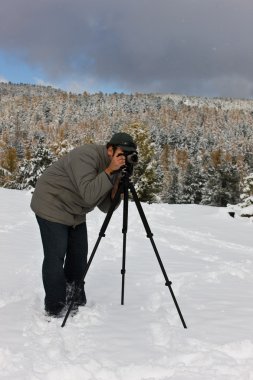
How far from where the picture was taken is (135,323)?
4.59 meters

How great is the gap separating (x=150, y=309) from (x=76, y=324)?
40.6 inches

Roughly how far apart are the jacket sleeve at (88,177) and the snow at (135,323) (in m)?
1.38

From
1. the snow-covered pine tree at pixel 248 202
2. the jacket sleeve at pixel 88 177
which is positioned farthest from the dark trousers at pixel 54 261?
the snow-covered pine tree at pixel 248 202

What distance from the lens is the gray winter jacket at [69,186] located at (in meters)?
4.35

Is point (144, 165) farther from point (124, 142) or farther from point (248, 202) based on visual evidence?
point (124, 142)

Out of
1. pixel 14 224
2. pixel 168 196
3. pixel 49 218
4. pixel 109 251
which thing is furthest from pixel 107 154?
pixel 168 196

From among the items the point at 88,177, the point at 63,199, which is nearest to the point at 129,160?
the point at 88,177

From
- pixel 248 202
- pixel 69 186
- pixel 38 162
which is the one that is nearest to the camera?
pixel 69 186

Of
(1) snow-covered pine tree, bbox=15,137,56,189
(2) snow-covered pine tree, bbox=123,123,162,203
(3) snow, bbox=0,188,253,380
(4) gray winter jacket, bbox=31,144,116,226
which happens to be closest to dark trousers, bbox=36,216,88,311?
(4) gray winter jacket, bbox=31,144,116,226

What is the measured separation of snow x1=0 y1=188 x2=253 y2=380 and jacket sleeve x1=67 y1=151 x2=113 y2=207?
1378 mm

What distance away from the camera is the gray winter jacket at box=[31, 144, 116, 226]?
435 cm

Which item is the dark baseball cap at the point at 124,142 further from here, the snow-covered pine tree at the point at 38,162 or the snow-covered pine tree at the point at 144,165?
the snow-covered pine tree at the point at 38,162

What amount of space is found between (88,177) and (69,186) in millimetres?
365

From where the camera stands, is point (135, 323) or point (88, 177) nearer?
point (88, 177)
